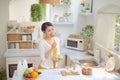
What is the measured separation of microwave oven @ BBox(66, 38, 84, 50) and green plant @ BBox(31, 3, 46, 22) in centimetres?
86

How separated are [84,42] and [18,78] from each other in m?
2.39

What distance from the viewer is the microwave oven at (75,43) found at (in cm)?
480

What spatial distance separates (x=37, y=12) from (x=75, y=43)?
1153 millimetres

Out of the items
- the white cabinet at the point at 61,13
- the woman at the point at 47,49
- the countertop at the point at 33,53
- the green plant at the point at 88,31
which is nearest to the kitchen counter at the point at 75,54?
the countertop at the point at 33,53

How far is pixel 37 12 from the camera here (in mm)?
4832

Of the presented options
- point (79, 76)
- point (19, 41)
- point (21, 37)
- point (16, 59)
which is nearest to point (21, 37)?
point (21, 37)

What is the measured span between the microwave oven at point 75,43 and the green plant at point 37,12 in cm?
86

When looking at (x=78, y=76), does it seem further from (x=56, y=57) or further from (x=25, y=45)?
(x=25, y=45)

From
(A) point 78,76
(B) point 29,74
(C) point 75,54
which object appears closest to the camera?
(B) point 29,74

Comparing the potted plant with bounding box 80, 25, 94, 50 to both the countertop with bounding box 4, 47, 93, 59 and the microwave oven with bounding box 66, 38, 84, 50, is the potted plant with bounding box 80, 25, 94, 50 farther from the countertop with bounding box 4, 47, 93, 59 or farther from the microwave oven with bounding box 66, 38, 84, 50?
the countertop with bounding box 4, 47, 93, 59

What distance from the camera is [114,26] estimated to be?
3.83 metres

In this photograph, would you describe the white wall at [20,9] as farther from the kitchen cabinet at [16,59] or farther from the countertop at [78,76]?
the countertop at [78,76]

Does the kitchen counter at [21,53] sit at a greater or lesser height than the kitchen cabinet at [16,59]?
greater

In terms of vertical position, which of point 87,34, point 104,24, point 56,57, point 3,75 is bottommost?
point 3,75
